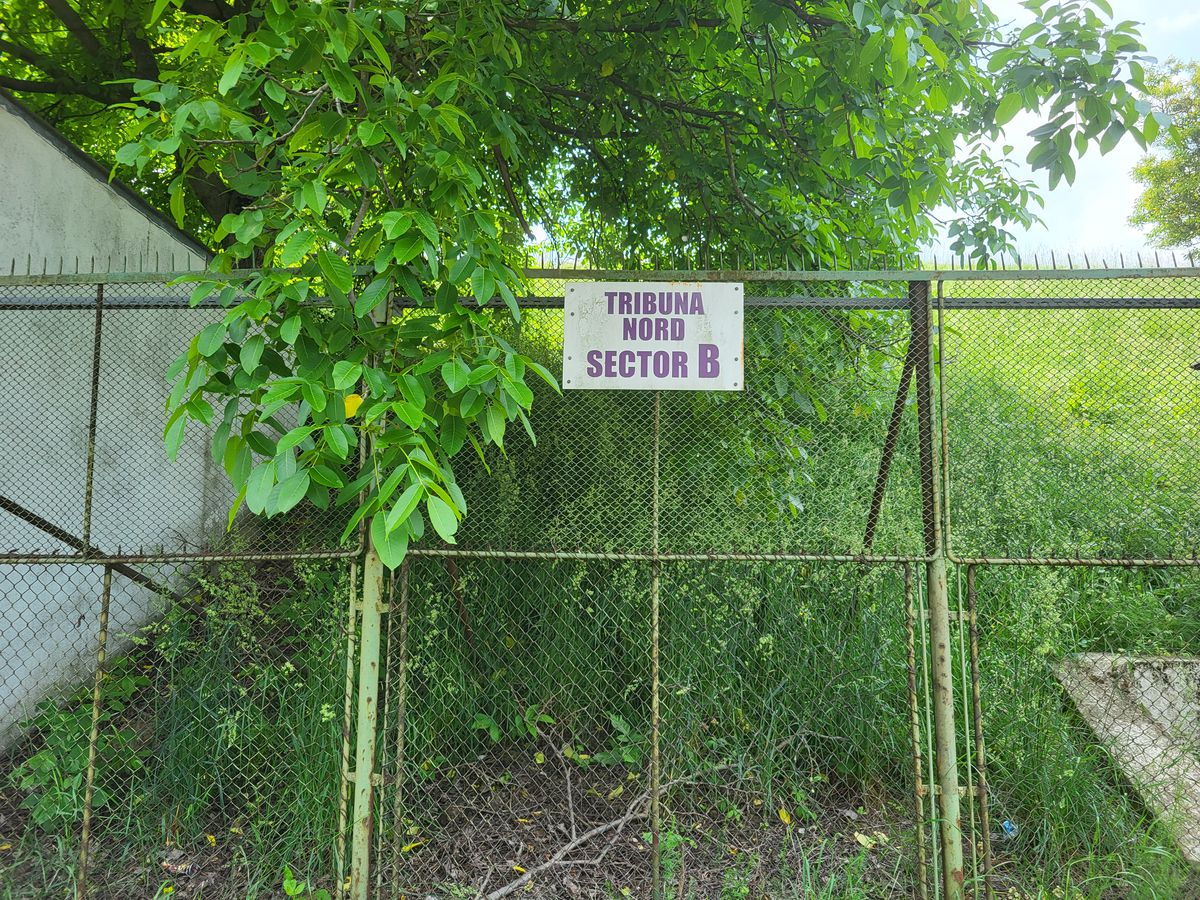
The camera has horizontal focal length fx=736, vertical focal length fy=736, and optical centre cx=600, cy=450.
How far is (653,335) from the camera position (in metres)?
3.27

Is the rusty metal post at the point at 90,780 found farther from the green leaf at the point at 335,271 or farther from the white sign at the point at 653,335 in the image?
the white sign at the point at 653,335

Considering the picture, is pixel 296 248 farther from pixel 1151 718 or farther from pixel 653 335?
pixel 1151 718

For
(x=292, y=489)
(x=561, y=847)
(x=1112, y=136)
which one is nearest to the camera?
(x=292, y=489)

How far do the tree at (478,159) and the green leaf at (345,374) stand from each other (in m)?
0.02

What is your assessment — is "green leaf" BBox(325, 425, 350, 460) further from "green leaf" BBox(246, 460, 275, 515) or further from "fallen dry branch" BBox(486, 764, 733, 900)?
"fallen dry branch" BBox(486, 764, 733, 900)

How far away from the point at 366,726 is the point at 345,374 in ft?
5.13

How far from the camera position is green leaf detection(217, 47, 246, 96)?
217 cm

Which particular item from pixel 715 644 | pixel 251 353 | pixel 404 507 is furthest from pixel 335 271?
pixel 715 644

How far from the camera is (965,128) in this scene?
3.65 meters

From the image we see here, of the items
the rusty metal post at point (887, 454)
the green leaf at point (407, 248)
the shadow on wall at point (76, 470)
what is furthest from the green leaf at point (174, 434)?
the rusty metal post at point (887, 454)

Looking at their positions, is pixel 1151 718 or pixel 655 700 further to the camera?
pixel 1151 718

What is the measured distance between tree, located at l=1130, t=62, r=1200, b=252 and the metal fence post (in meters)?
21.4

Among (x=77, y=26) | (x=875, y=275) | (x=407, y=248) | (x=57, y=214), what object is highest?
(x=77, y=26)

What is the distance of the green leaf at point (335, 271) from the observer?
94.7 inches
